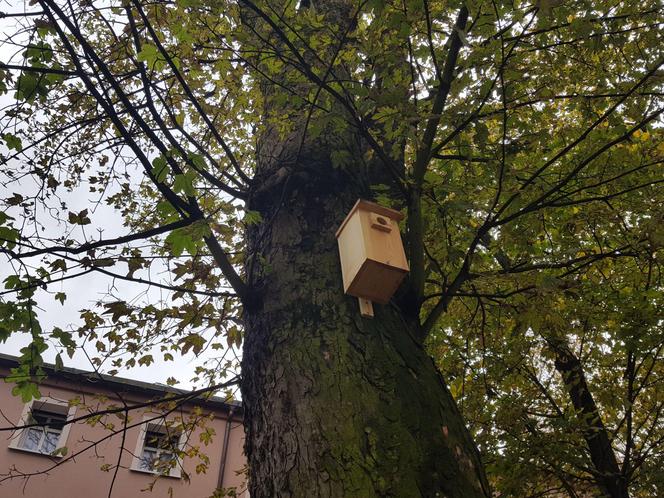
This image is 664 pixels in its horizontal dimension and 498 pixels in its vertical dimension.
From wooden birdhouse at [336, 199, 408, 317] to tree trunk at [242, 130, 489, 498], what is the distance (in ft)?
0.23

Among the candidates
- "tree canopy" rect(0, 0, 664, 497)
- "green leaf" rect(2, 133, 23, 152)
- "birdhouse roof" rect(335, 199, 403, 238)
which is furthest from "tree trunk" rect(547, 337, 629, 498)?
"green leaf" rect(2, 133, 23, 152)

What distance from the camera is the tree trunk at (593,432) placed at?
462cm

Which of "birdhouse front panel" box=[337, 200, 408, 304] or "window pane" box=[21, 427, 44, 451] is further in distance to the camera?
"window pane" box=[21, 427, 44, 451]

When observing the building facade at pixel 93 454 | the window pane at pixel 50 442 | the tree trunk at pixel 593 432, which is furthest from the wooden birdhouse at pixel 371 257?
the window pane at pixel 50 442

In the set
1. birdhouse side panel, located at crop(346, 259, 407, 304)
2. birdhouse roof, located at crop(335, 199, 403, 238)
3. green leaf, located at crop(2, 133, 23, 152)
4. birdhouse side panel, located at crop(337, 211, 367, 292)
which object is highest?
green leaf, located at crop(2, 133, 23, 152)

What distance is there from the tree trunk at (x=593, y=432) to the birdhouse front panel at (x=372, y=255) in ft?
9.84

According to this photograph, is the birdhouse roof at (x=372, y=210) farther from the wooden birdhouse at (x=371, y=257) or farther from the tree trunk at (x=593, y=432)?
the tree trunk at (x=593, y=432)

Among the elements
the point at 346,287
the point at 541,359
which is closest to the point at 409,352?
the point at 346,287

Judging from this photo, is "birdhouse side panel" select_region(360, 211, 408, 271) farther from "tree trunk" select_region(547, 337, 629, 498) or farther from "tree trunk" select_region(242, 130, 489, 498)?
"tree trunk" select_region(547, 337, 629, 498)

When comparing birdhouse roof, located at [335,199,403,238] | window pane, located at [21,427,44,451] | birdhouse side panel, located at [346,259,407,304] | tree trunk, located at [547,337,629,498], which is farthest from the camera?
window pane, located at [21,427,44,451]

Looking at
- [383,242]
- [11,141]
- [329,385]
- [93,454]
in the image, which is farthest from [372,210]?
[93,454]

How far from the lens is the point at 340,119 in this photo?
7.69 ft

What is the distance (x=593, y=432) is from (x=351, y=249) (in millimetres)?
4055

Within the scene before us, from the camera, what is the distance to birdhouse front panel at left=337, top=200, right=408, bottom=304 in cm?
205
